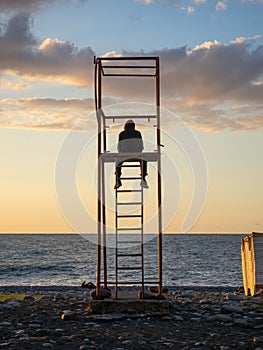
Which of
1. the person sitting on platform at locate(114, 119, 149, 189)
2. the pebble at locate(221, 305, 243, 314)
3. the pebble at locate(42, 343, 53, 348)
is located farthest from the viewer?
the person sitting on platform at locate(114, 119, 149, 189)

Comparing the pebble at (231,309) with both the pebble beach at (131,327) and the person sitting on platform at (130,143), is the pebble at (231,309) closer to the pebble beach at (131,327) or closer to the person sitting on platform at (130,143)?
the pebble beach at (131,327)

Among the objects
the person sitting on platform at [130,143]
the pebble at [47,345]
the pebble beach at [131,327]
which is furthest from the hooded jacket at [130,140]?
the pebble at [47,345]

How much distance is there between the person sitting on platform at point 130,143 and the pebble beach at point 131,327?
10.7 feet

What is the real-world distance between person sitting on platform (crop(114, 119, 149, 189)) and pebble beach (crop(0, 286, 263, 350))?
3266 mm

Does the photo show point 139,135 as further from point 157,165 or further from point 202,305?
point 202,305

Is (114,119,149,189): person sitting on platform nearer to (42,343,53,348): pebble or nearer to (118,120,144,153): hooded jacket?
(118,120,144,153): hooded jacket

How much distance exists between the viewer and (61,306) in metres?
16.5

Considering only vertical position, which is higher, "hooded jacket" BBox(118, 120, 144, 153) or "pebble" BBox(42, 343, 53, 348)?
"hooded jacket" BBox(118, 120, 144, 153)

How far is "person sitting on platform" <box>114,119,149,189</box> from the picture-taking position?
1577 cm

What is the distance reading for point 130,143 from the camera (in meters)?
15.8

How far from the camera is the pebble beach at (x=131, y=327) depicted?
11641mm

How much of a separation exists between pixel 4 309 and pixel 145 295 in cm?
352

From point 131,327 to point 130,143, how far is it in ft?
14.9

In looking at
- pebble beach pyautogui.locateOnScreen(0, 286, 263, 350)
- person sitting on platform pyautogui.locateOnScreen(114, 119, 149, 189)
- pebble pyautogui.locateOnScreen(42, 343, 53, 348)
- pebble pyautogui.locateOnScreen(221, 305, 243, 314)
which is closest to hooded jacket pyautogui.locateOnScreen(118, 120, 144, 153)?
person sitting on platform pyautogui.locateOnScreen(114, 119, 149, 189)
